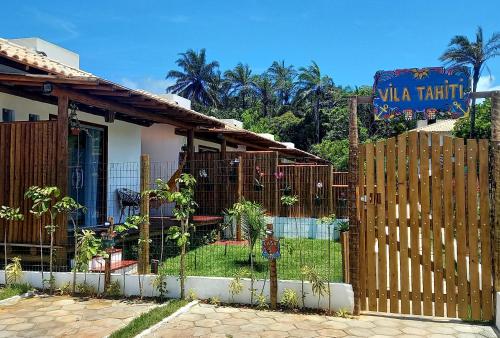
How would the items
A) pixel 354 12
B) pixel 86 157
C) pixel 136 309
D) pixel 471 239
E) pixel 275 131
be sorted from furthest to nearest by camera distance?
pixel 275 131, pixel 354 12, pixel 86 157, pixel 136 309, pixel 471 239

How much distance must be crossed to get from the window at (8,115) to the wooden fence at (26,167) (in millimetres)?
650

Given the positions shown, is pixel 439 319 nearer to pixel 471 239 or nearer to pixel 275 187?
pixel 471 239

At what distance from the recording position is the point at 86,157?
32.1 ft

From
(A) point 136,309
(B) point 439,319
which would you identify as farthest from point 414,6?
(A) point 136,309

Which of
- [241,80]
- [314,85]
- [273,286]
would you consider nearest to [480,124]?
[314,85]

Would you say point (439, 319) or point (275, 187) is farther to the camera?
point (275, 187)

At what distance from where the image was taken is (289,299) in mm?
5945

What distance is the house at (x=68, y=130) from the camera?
7.12 metres

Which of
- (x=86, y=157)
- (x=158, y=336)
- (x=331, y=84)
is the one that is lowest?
(x=158, y=336)

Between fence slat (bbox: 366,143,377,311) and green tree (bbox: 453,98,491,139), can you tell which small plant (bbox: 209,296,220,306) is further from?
green tree (bbox: 453,98,491,139)

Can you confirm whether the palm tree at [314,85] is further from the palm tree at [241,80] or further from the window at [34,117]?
the window at [34,117]

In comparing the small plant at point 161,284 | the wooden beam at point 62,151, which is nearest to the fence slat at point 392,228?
the small plant at point 161,284

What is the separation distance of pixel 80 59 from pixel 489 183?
40.6ft

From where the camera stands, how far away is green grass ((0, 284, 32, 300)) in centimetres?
642
